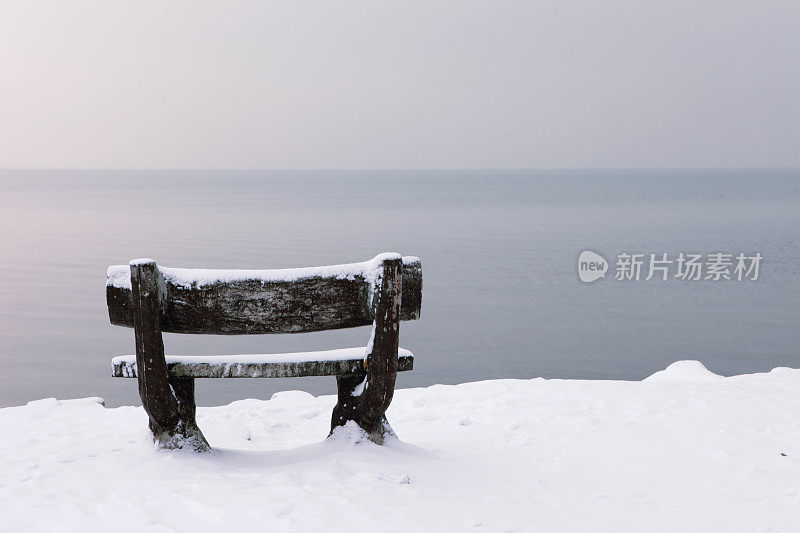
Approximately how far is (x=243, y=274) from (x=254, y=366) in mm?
571

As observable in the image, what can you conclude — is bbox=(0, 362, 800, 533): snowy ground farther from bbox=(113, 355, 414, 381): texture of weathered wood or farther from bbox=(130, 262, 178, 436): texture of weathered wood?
bbox=(113, 355, 414, 381): texture of weathered wood

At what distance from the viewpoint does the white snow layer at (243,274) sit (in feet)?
13.7

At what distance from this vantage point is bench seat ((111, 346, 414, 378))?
432 cm

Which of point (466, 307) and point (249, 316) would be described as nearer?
point (249, 316)

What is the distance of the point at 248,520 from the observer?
11.1 ft

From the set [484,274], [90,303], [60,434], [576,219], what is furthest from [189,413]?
[576,219]

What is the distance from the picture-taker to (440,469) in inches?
177

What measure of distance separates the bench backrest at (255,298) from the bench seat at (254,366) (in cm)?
20

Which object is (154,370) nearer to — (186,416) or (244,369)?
(186,416)

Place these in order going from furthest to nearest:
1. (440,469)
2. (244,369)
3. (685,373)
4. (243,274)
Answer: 1. (685,373)
2. (440,469)
3. (244,369)
4. (243,274)

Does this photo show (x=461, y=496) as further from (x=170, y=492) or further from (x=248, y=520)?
(x=170, y=492)

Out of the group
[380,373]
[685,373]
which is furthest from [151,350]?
[685,373]

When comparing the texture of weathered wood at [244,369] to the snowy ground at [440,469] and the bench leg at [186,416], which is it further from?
the snowy ground at [440,469]

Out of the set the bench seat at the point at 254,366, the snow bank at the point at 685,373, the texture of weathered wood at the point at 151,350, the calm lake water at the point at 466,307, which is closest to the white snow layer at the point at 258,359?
the bench seat at the point at 254,366
